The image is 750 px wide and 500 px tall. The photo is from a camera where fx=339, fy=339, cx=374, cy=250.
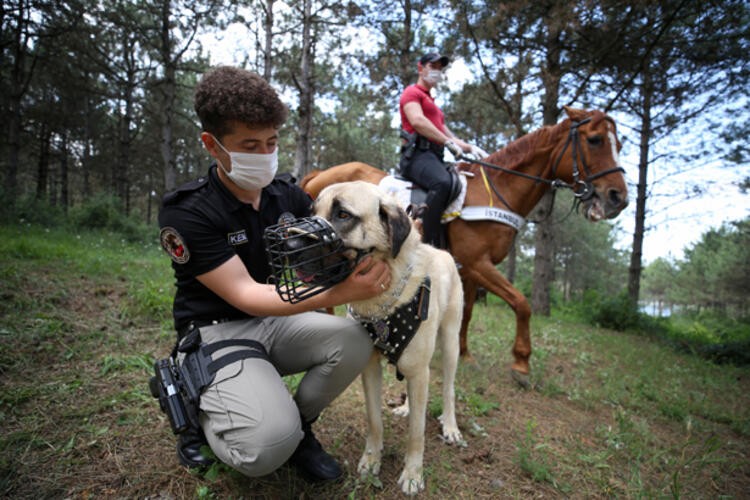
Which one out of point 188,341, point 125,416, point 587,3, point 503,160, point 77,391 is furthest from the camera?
point 587,3

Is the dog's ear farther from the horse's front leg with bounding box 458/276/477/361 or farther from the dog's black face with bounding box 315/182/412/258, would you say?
the horse's front leg with bounding box 458/276/477/361

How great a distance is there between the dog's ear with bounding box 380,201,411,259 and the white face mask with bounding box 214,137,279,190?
74 centimetres

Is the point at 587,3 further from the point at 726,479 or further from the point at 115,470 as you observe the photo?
the point at 115,470

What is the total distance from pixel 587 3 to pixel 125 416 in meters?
8.35

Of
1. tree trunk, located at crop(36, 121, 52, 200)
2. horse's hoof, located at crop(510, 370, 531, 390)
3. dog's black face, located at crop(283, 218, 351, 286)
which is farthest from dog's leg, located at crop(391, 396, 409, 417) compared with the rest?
tree trunk, located at crop(36, 121, 52, 200)

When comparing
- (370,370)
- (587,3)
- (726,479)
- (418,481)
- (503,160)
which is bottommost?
(726,479)

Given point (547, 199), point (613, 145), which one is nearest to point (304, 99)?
point (547, 199)

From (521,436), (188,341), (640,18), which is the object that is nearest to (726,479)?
(521,436)

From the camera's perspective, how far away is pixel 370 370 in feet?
7.73

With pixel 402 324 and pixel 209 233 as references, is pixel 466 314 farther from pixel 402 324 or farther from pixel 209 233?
pixel 209 233

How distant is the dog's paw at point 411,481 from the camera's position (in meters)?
2.17

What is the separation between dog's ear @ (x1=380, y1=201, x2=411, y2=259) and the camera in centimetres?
196

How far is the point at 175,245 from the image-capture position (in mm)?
1968

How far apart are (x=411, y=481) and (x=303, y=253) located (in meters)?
1.70
